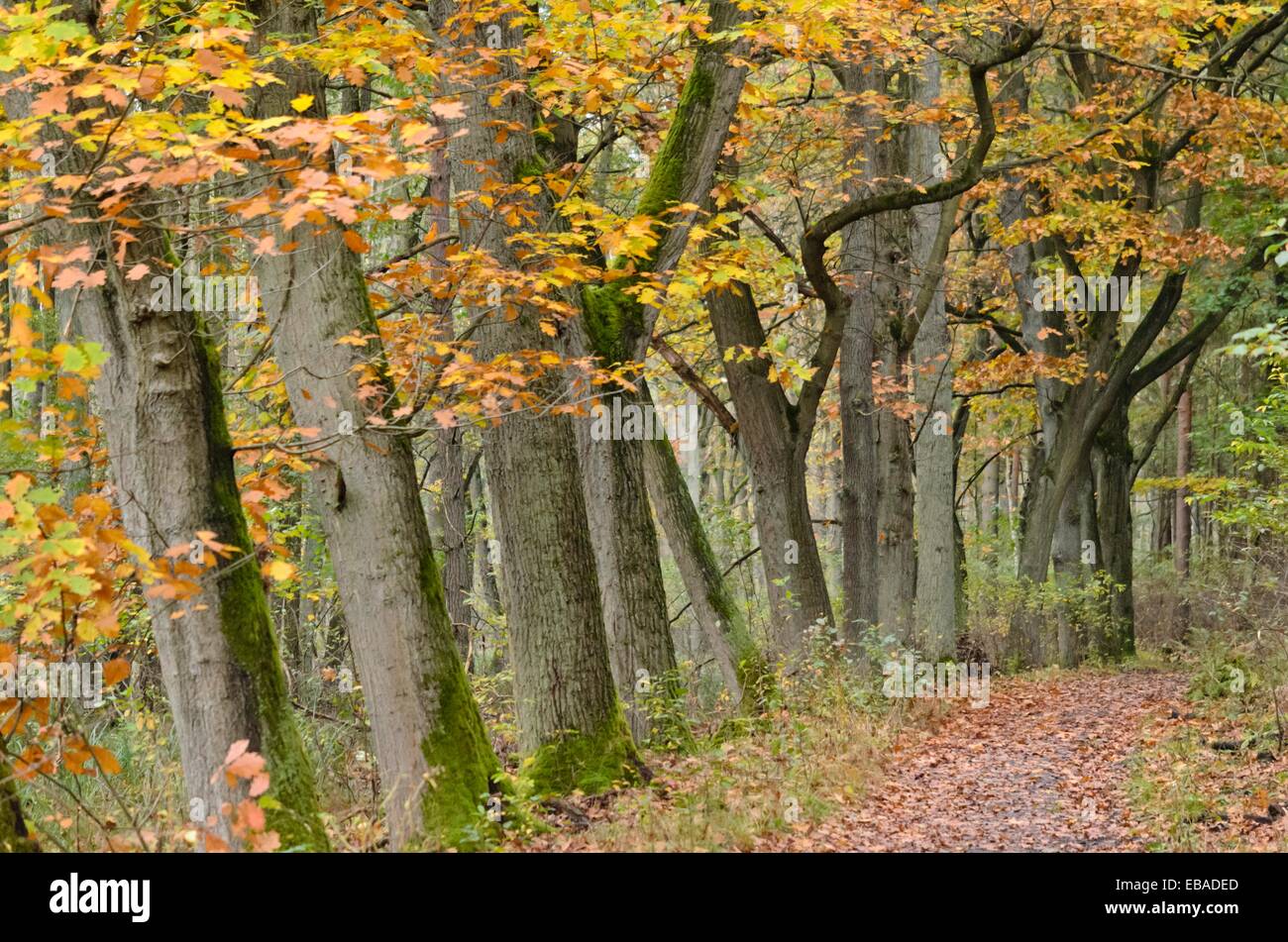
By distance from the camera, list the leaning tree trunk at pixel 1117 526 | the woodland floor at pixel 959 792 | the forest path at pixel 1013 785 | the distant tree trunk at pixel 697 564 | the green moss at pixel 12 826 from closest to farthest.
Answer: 1. the green moss at pixel 12 826
2. the woodland floor at pixel 959 792
3. the forest path at pixel 1013 785
4. the distant tree trunk at pixel 697 564
5. the leaning tree trunk at pixel 1117 526

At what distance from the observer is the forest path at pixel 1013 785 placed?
8156 mm

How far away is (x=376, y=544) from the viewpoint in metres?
7.26

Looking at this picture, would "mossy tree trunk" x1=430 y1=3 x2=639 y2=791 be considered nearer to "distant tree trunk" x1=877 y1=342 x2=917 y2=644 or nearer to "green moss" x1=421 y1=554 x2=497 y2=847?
"green moss" x1=421 y1=554 x2=497 y2=847

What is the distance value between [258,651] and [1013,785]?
6603 millimetres

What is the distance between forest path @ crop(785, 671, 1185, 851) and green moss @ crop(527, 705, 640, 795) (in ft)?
5.27

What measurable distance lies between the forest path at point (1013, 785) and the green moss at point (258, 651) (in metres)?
3.16

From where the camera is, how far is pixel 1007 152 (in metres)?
17.7

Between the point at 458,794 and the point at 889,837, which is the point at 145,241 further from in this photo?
the point at 889,837

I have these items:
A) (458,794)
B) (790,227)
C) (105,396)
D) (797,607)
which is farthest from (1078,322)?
(105,396)

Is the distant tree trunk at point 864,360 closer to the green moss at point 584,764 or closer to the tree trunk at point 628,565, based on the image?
the tree trunk at point 628,565

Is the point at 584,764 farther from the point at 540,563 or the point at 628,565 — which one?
the point at 628,565

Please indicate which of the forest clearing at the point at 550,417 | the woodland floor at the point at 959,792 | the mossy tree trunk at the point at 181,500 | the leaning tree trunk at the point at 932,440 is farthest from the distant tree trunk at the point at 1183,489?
the mossy tree trunk at the point at 181,500

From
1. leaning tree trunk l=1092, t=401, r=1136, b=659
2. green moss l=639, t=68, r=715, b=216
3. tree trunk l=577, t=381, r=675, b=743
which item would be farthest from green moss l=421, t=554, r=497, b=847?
leaning tree trunk l=1092, t=401, r=1136, b=659

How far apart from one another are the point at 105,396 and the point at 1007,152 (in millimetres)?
14632
